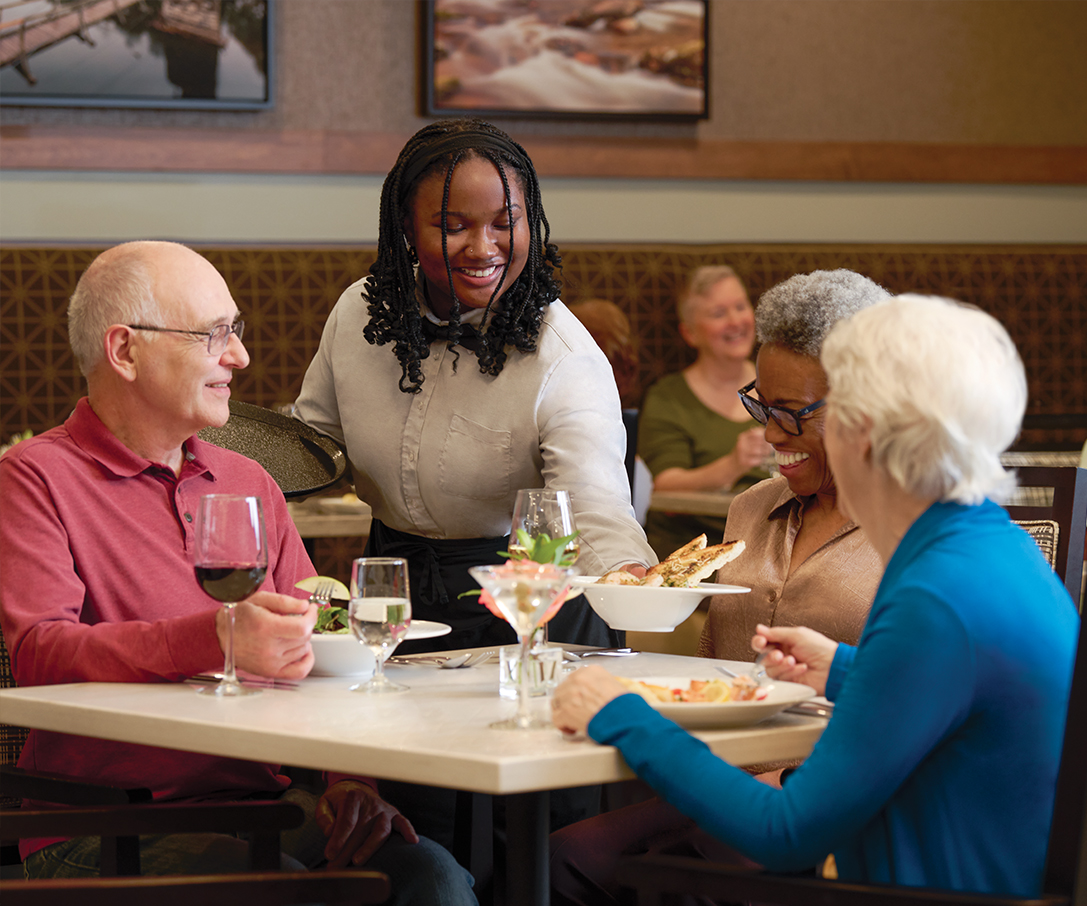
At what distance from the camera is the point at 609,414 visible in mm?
2182

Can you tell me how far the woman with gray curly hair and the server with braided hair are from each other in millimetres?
215

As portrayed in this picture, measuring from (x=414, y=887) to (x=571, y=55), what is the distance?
147 inches

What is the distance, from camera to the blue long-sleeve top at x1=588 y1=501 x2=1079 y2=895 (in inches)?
44.5

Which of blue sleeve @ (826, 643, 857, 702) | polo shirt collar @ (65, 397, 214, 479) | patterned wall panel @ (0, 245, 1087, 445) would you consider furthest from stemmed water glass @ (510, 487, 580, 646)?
patterned wall panel @ (0, 245, 1087, 445)

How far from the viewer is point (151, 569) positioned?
1704mm

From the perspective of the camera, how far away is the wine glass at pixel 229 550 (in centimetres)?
145

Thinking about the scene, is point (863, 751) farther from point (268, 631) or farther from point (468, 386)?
point (468, 386)

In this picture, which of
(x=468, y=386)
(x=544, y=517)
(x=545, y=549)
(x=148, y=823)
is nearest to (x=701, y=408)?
(x=468, y=386)

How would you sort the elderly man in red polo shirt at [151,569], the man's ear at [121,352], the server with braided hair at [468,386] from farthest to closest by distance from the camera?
the server with braided hair at [468,386], the man's ear at [121,352], the elderly man in red polo shirt at [151,569]

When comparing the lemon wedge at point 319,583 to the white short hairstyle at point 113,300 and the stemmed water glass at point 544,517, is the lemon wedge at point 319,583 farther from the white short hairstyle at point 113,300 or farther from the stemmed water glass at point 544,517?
the white short hairstyle at point 113,300

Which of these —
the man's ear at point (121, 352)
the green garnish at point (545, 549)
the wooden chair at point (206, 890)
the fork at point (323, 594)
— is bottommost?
the wooden chair at point (206, 890)

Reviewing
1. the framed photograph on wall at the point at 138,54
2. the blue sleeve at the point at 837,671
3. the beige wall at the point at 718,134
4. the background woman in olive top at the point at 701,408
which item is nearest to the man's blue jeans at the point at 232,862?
the blue sleeve at the point at 837,671

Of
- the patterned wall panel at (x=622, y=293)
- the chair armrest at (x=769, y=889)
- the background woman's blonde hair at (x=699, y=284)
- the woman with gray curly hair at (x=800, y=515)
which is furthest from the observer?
the background woman's blonde hair at (x=699, y=284)

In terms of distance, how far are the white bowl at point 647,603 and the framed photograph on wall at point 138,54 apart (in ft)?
11.0
